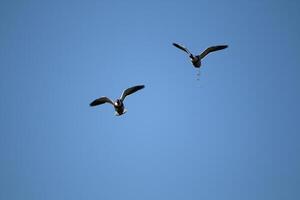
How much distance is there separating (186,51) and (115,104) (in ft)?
30.0

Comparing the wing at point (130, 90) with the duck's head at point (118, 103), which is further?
the wing at point (130, 90)

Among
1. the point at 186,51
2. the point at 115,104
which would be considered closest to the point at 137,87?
the point at 115,104

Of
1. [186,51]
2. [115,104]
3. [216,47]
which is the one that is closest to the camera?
[115,104]

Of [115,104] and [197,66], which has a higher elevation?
[197,66]

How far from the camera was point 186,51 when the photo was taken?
46.6 meters

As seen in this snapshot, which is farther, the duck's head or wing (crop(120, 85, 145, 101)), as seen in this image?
wing (crop(120, 85, 145, 101))

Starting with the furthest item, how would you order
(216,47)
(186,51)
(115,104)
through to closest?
(216,47) → (186,51) → (115,104)

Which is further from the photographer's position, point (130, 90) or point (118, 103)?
point (130, 90)

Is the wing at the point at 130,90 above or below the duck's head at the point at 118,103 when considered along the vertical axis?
above

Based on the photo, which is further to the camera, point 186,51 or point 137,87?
point 186,51

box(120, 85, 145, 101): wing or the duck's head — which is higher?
box(120, 85, 145, 101): wing

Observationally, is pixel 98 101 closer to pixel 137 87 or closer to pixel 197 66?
pixel 137 87

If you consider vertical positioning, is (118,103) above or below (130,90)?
below

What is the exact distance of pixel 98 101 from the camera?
4366cm
